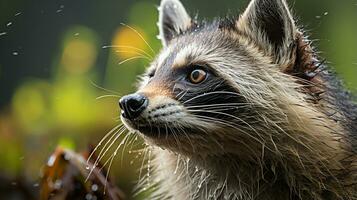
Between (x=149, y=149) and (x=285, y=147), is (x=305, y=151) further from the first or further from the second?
(x=149, y=149)

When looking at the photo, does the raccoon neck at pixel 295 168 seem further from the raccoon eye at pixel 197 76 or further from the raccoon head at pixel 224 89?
the raccoon eye at pixel 197 76

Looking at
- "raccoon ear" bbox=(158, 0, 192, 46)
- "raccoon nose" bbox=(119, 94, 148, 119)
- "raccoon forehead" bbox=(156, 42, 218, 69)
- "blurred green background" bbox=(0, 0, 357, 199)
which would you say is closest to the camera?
"raccoon nose" bbox=(119, 94, 148, 119)

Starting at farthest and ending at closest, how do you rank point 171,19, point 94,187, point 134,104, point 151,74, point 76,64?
1. point 76,64
2. point 171,19
3. point 151,74
4. point 94,187
5. point 134,104

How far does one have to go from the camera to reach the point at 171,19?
18.6ft

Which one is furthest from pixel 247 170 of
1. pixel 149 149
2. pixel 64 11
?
pixel 64 11

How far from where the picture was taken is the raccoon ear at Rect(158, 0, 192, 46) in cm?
560

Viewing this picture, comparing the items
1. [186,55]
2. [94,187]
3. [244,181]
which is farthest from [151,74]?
[244,181]

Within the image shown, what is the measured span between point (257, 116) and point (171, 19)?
1.16 metres

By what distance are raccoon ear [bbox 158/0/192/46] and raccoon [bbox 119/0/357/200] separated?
56 cm

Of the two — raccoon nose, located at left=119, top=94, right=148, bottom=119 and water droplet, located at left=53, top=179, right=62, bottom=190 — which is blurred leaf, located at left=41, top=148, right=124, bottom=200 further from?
raccoon nose, located at left=119, top=94, right=148, bottom=119

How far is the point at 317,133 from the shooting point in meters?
4.80

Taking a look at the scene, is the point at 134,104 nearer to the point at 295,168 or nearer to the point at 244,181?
the point at 244,181

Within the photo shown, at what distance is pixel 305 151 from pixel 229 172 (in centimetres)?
41

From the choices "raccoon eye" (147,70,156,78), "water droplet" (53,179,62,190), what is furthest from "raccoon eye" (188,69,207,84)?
"water droplet" (53,179,62,190)
